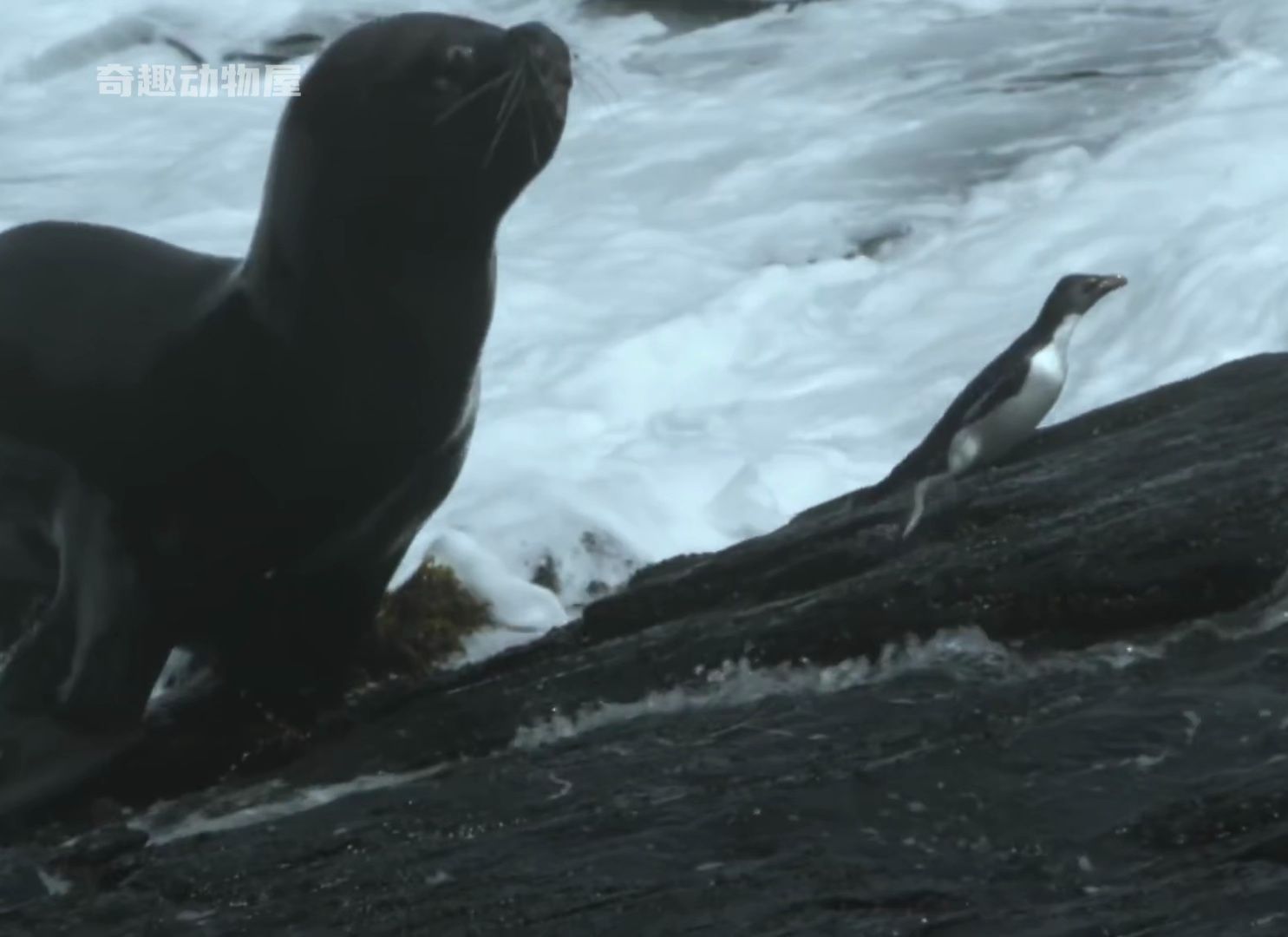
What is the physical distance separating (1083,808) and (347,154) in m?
1.70

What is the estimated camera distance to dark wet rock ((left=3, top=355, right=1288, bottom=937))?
118 inches

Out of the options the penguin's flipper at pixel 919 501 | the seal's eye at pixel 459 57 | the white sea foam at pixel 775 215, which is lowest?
the white sea foam at pixel 775 215

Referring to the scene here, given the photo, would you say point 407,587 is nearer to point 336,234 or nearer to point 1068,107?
point 336,234

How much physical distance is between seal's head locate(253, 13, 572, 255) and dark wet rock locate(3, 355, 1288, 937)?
90 cm

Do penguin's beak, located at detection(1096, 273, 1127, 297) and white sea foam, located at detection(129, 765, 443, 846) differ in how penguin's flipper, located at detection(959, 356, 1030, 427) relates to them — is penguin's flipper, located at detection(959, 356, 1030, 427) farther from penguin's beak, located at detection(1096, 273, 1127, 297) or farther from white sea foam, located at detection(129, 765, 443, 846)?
white sea foam, located at detection(129, 765, 443, 846)

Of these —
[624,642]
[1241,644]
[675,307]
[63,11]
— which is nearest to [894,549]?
[624,642]

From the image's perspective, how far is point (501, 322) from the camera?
29.6 ft

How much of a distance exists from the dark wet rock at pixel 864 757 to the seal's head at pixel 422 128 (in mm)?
895

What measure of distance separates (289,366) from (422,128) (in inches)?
19.5

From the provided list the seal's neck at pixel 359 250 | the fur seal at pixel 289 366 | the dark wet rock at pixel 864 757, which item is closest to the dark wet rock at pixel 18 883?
the dark wet rock at pixel 864 757

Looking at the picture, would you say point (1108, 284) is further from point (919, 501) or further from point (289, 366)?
point (289, 366)

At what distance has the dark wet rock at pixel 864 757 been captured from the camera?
2.99m

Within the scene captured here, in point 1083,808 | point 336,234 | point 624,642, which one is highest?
point 336,234

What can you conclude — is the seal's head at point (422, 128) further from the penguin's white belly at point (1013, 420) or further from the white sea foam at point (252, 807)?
the penguin's white belly at point (1013, 420)
